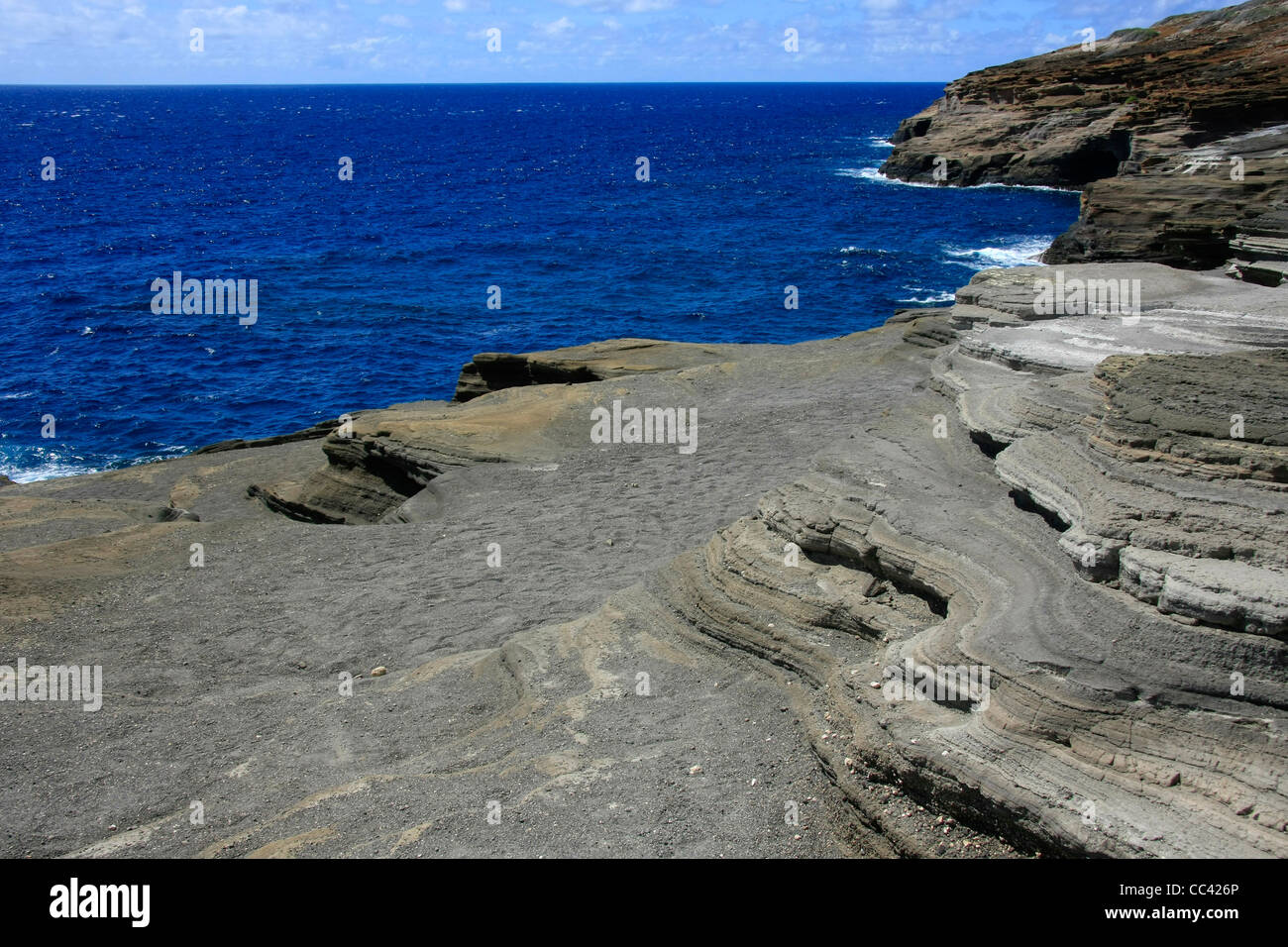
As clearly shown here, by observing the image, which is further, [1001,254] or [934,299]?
[1001,254]

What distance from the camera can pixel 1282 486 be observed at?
8.13 metres

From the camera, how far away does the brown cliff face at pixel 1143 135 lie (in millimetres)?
26750

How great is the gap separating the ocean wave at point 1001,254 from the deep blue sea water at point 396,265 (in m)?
0.23

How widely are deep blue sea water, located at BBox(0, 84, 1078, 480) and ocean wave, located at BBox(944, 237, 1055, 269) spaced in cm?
23

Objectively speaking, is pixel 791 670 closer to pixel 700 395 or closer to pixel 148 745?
pixel 148 745

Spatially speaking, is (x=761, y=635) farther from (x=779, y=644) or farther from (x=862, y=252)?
(x=862, y=252)

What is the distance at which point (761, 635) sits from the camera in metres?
10.1

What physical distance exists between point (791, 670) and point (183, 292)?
145 ft

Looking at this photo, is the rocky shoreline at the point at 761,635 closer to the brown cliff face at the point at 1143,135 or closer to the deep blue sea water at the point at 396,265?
the brown cliff face at the point at 1143,135

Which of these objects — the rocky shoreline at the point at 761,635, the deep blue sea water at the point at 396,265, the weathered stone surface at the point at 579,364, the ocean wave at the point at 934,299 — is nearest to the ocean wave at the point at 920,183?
the deep blue sea water at the point at 396,265

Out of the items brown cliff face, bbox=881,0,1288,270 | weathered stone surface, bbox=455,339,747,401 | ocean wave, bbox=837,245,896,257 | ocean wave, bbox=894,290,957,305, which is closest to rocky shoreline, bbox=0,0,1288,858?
weathered stone surface, bbox=455,339,747,401

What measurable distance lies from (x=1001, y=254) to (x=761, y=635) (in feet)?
146

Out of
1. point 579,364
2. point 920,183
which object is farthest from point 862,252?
point 579,364

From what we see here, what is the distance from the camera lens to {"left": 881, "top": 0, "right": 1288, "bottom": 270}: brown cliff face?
26.8 m
